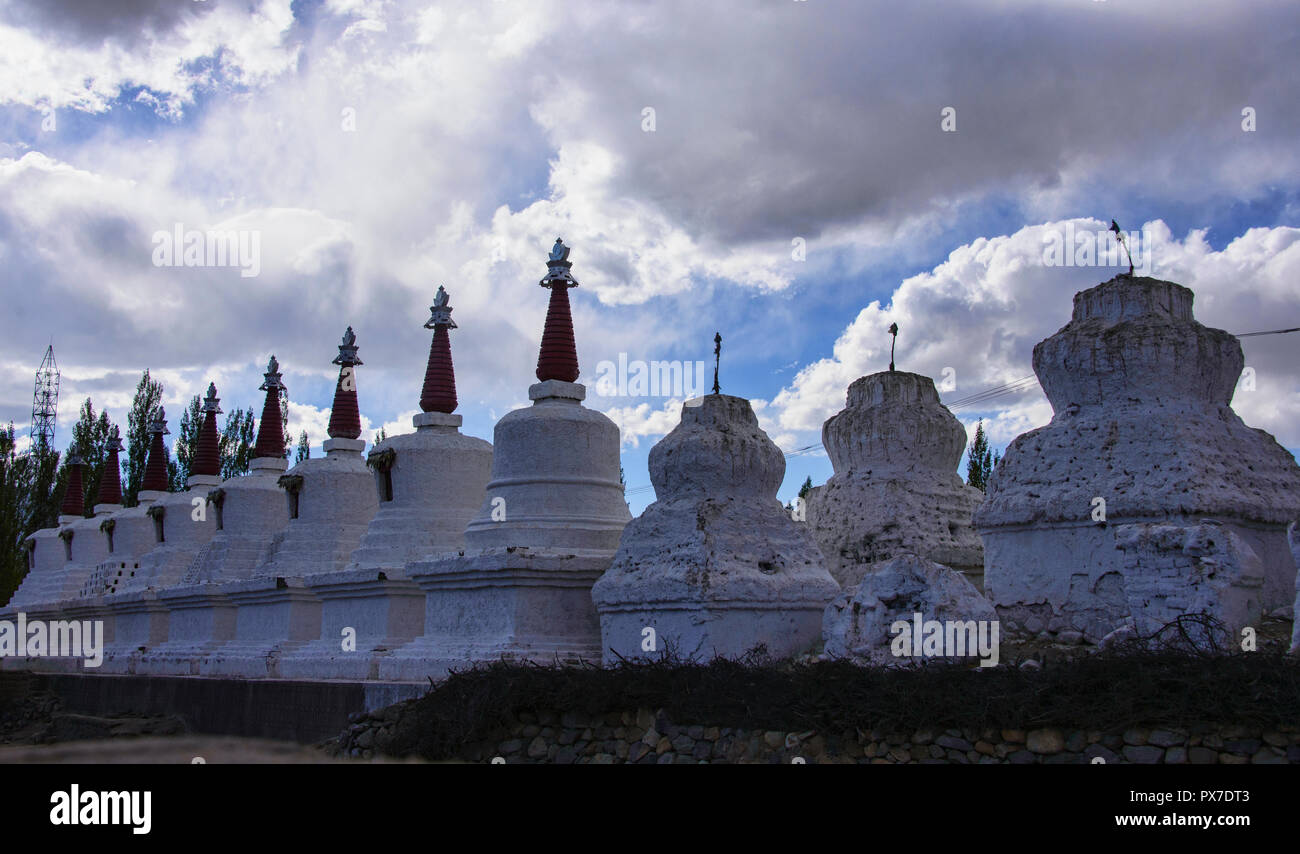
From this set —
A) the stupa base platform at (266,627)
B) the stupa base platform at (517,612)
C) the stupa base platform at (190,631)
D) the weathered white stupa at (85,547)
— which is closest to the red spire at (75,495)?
the weathered white stupa at (85,547)

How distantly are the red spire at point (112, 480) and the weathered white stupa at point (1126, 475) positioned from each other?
87.7 ft

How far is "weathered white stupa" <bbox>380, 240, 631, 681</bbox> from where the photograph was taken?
46.1 feet

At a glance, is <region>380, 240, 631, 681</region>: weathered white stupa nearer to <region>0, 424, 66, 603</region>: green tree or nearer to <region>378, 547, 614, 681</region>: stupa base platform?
<region>378, 547, 614, 681</region>: stupa base platform

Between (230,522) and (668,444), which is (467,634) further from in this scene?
(230,522)

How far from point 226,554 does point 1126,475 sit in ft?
57.2

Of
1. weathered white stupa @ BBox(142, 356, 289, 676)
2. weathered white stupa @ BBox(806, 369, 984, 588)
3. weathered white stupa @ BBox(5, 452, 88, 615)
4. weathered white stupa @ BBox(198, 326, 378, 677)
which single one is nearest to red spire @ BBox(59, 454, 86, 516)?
weathered white stupa @ BBox(5, 452, 88, 615)

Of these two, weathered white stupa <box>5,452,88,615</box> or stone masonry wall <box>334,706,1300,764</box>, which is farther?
weathered white stupa <box>5,452,88,615</box>

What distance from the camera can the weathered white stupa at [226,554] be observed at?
21.7 metres

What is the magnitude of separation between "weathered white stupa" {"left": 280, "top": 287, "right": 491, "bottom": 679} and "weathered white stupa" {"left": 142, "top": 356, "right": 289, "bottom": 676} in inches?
158

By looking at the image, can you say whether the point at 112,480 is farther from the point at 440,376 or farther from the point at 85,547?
the point at 440,376

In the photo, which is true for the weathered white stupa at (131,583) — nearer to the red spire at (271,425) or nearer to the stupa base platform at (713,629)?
the red spire at (271,425)

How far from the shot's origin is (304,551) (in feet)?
65.9

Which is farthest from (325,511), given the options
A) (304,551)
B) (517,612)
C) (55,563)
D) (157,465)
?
(55,563)
